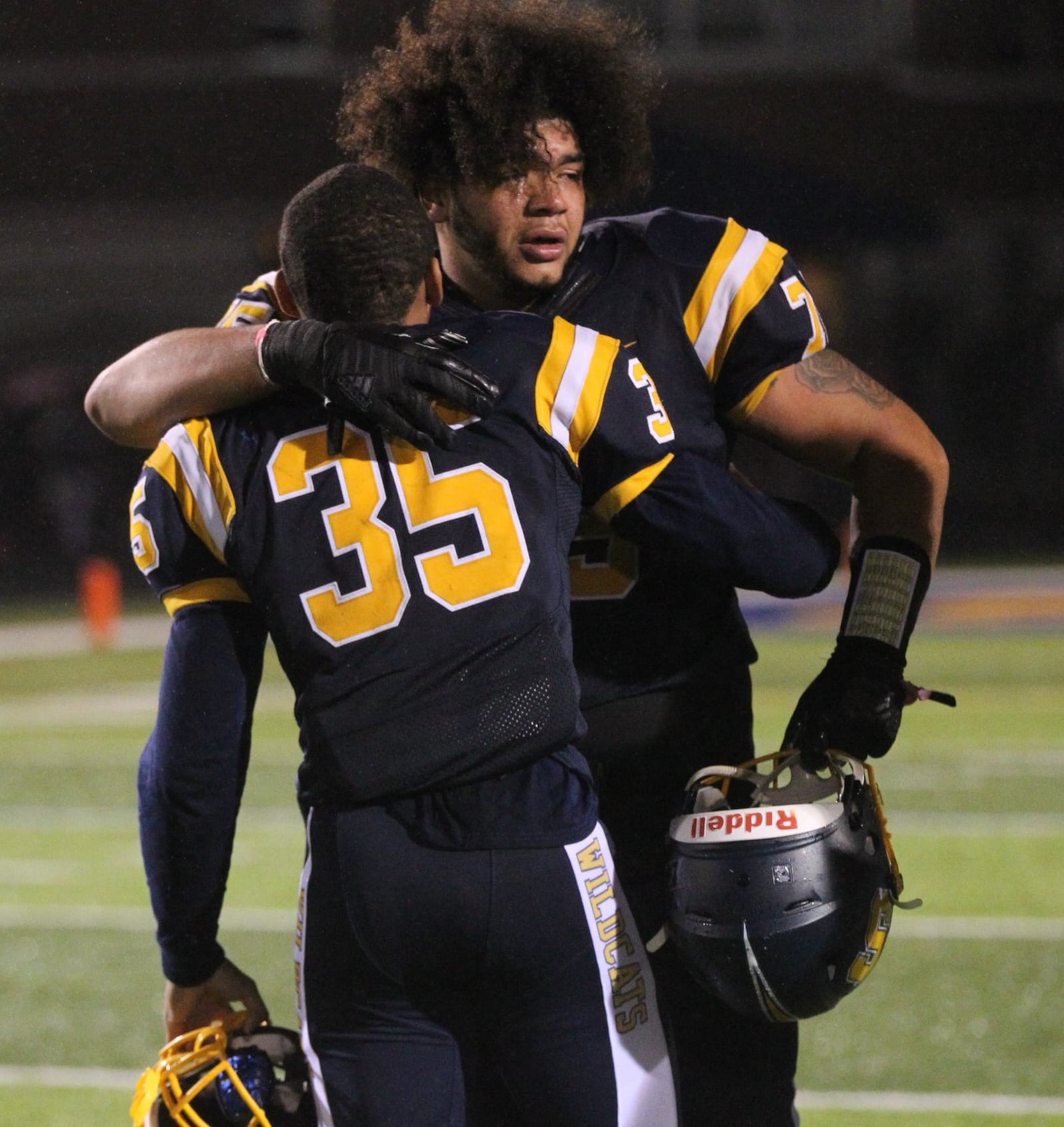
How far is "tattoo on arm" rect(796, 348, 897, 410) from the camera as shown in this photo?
1842 mm

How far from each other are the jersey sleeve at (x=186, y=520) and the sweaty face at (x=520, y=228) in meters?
0.50

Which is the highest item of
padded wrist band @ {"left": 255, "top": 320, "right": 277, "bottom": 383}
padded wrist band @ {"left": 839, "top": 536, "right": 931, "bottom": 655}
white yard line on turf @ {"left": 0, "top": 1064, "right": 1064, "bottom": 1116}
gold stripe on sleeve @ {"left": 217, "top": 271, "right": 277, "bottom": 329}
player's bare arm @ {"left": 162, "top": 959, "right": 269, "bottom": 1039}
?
padded wrist band @ {"left": 255, "top": 320, "right": 277, "bottom": 383}

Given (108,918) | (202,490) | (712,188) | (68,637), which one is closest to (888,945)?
(108,918)

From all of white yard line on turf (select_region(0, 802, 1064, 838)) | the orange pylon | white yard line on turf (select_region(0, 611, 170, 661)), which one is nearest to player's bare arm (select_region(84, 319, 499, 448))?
white yard line on turf (select_region(0, 802, 1064, 838))

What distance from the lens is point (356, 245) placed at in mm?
1419

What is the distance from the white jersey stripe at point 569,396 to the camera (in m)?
1.42

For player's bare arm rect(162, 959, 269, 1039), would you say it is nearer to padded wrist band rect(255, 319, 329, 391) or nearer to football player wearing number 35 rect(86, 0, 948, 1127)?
football player wearing number 35 rect(86, 0, 948, 1127)

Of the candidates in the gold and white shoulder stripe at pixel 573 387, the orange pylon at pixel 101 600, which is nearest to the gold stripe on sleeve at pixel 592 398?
the gold and white shoulder stripe at pixel 573 387

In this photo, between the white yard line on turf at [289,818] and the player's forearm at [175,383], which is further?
the white yard line on turf at [289,818]

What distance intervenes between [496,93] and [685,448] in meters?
0.50

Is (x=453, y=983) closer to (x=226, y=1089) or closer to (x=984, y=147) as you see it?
(x=226, y=1089)

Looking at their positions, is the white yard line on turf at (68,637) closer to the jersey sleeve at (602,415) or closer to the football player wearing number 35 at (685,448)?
the football player wearing number 35 at (685,448)

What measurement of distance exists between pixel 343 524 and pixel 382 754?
0.61ft

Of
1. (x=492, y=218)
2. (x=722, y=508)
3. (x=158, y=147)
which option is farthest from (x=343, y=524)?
(x=158, y=147)
